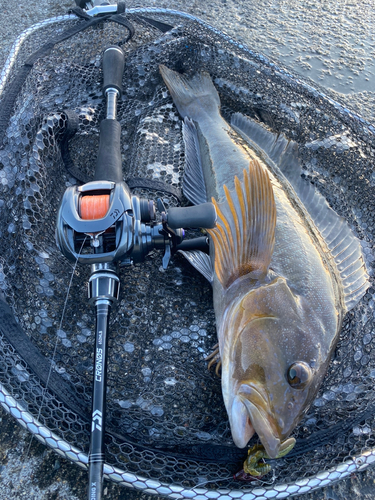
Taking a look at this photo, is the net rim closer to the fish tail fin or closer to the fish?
the fish

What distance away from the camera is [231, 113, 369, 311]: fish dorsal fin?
6.47 ft

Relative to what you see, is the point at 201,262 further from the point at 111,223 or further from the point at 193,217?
the point at 111,223

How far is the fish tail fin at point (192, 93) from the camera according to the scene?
9.42 ft

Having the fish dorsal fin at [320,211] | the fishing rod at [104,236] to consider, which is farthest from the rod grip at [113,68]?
the fishing rod at [104,236]

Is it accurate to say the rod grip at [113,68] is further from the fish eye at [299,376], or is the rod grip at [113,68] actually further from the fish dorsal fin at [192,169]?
the fish eye at [299,376]

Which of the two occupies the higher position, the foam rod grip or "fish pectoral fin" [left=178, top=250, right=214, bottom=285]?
the foam rod grip

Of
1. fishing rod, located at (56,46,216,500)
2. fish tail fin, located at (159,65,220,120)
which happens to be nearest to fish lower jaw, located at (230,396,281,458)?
fishing rod, located at (56,46,216,500)

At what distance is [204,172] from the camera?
2.62 metres

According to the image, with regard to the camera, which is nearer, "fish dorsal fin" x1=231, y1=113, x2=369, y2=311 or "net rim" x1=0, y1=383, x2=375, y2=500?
"net rim" x1=0, y1=383, x2=375, y2=500

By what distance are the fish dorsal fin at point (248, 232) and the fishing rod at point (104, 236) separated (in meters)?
0.33

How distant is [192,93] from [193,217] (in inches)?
68.2

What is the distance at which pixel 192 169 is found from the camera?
8.61ft

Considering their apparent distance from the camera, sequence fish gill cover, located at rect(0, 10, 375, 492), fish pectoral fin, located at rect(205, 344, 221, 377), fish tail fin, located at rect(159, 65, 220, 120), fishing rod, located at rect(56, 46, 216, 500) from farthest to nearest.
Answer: fish tail fin, located at rect(159, 65, 220, 120), fish pectoral fin, located at rect(205, 344, 221, 377), fish gill cover, located at rect(0, 10, 375, 492), fishing rod, located at rect(56, 46, 216, 500)

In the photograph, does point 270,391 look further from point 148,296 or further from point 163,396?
point 148,296
